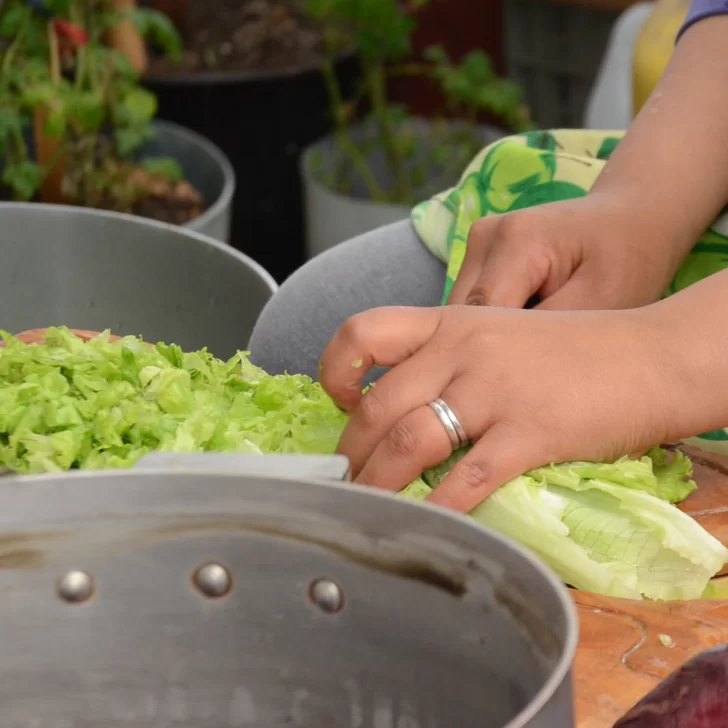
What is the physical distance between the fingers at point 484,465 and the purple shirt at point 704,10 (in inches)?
24.7

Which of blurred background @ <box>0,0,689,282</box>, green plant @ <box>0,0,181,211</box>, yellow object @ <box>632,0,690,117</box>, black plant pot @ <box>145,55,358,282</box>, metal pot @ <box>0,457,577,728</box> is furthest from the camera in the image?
black plant pot @ <box>145,55,358,282</box>

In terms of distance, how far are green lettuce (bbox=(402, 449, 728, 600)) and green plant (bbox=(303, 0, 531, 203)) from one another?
1.82 meters

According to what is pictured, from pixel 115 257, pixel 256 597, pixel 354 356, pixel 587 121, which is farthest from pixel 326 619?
pixel 587 121

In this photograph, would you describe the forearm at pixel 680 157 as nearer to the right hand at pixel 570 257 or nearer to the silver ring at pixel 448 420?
the right hand at pixel 570 257

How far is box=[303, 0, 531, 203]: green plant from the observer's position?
2.49 metres

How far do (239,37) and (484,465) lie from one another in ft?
7.05

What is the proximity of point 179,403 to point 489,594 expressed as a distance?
0.38m

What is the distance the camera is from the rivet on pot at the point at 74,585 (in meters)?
0.54

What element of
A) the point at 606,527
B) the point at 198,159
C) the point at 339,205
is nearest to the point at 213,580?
the point at 606,527

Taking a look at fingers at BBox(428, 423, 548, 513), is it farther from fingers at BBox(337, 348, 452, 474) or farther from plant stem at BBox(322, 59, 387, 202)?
plant stem at BBox(322, 59, 387, 202)

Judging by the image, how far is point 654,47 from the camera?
1.63m

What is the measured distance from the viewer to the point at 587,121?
2.47 m

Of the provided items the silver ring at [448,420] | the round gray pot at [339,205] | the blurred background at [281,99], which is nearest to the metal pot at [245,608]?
the silver ring at [448,420]

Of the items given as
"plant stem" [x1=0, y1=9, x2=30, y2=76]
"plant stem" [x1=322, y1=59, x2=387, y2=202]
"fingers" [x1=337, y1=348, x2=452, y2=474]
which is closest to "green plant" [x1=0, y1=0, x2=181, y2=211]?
"plant stem" [x1=0, y1=9, x2=30, y2=76]
